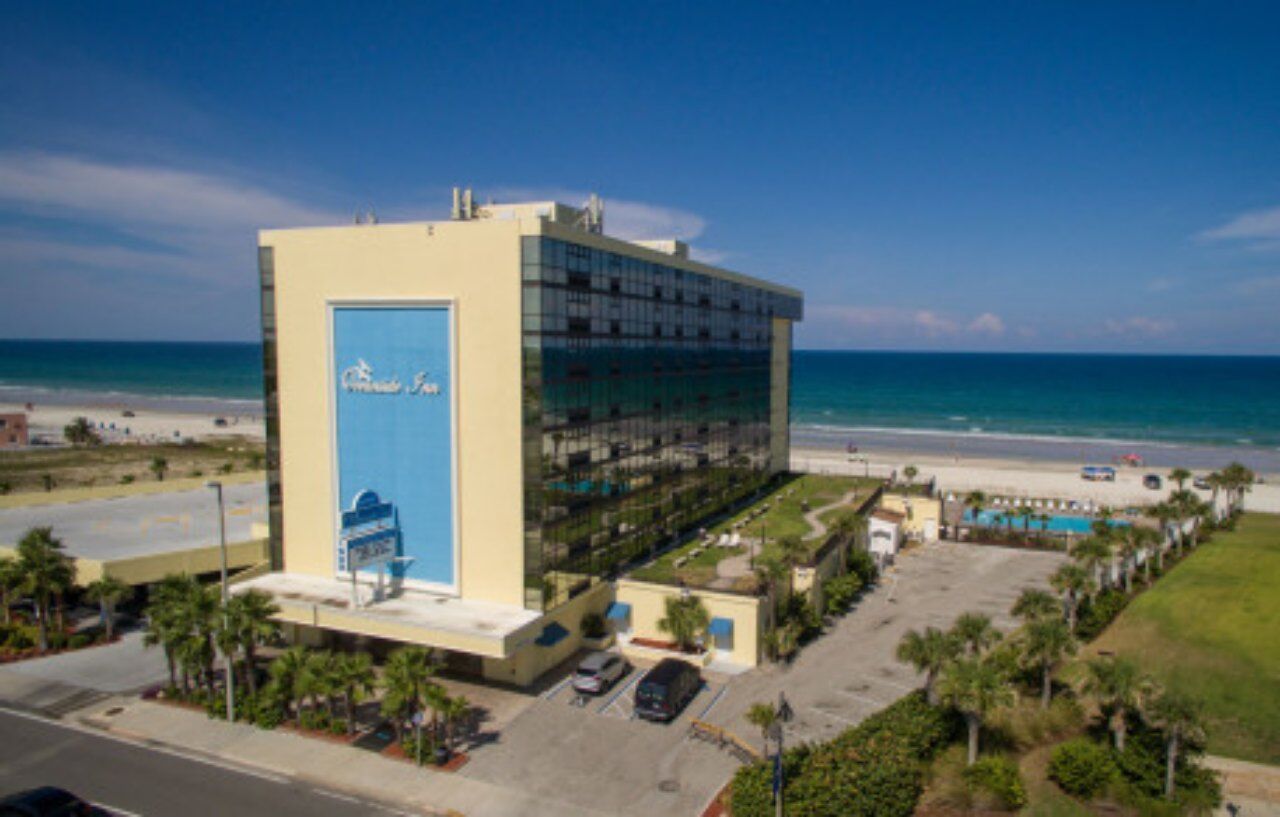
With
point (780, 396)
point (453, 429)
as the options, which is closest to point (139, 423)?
point (780, 396)

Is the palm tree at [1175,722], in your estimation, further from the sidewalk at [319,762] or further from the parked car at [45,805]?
the parked car at [45,805]

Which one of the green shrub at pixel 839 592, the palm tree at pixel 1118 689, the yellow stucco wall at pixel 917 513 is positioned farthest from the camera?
the yellow stucco wall at pixel 917 513

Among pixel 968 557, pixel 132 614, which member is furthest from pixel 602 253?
pixel 968 557

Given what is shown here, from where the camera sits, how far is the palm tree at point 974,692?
25.7m

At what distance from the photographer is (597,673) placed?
106 feet

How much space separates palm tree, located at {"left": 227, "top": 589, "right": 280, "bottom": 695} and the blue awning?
1045 centimetres

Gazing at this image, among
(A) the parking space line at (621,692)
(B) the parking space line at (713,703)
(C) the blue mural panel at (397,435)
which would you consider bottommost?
(B) the parking space line at (713,703)

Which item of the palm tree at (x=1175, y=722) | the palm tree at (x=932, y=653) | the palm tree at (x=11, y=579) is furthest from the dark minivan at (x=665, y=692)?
the palm tree at (x=11, y=579)

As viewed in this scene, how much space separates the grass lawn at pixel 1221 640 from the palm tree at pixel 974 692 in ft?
31.1

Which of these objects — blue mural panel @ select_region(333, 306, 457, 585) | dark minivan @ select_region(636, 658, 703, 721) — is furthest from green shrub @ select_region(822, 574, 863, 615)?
blue mural panel @ select_region(333, 306, 457, 585)

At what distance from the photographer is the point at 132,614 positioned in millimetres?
41031

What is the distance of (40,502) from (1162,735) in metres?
66.5

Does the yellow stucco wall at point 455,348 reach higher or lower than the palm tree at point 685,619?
higher

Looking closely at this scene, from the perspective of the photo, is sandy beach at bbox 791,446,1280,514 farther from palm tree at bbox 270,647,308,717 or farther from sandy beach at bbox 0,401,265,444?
sandy beach at bbox 0,401,265,444
